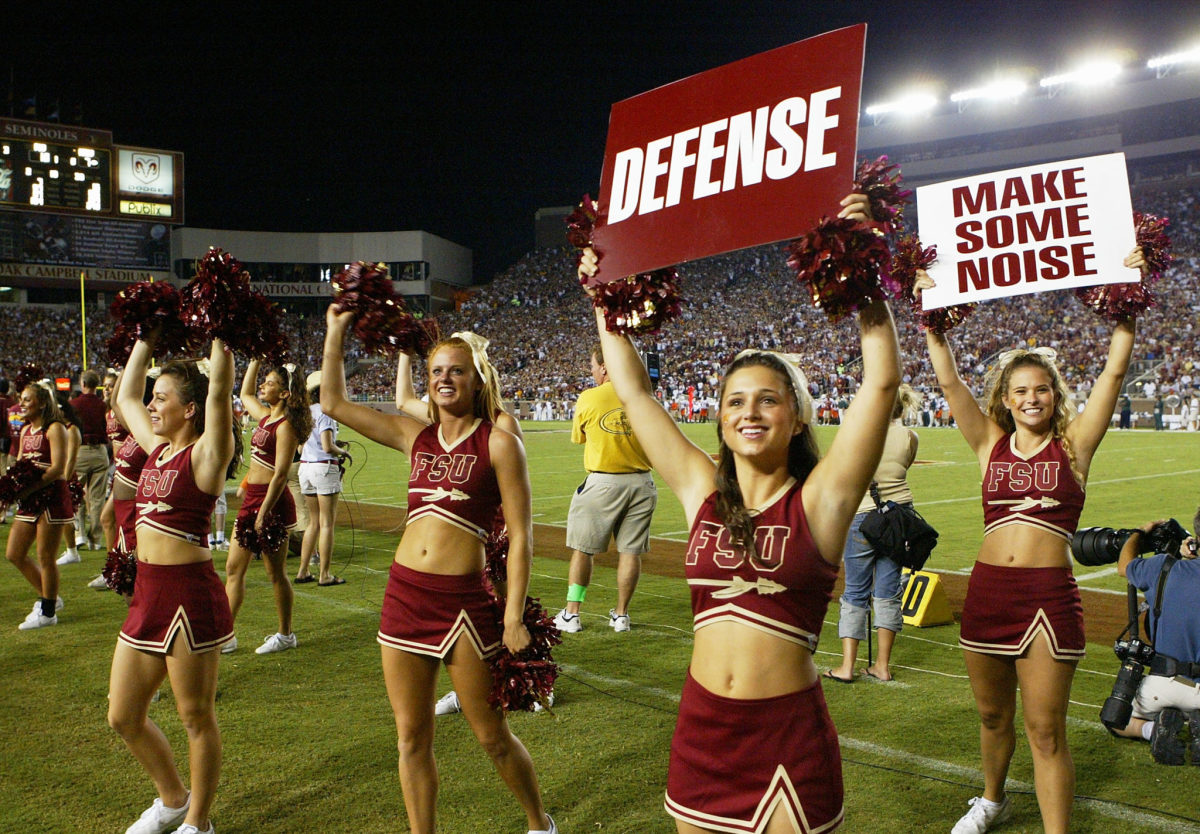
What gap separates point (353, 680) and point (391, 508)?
800cm

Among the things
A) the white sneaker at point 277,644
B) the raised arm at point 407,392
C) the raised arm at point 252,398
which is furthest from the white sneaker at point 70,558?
the raised arm at point 407,392

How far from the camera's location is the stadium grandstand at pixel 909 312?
36844 mm

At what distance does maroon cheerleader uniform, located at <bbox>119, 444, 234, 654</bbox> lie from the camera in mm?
3412

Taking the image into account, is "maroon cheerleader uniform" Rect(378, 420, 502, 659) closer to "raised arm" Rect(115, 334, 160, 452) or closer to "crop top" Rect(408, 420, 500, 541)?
"crop top" Rect(408, 420, 500, 541)

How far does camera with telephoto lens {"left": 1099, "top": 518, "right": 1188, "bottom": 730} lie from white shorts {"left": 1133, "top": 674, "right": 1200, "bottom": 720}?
0.12 feet

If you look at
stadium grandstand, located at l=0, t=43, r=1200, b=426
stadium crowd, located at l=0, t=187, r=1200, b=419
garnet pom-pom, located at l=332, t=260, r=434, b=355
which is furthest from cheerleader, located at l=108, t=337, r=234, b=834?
stadium grandstand, located at l=0, t=43, r=1200, b=426

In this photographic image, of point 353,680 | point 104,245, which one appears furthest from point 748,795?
point 104,245

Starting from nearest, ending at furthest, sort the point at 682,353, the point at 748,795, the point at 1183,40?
the point at 748,795 < the point at 682,353 < the point at 1183,40

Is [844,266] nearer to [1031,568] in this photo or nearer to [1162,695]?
[1031,568]

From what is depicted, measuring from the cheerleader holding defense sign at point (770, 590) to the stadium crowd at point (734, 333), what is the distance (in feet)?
88.2

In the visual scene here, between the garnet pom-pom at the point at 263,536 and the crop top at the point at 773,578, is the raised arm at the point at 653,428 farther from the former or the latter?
the garnet pom-pom at the point at 263,536

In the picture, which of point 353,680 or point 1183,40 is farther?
point 1183,40

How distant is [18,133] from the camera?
3356cm

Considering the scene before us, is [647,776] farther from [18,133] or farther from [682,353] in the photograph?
[682,353]
